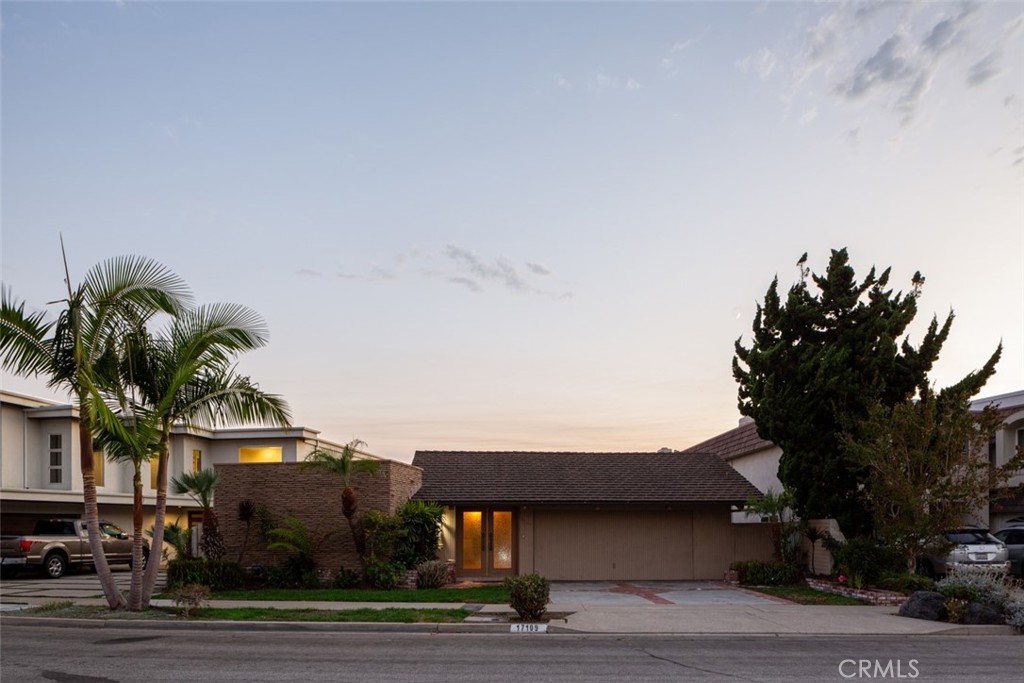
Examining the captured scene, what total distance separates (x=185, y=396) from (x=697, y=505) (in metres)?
15.8

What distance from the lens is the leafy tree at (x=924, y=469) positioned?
20562mm

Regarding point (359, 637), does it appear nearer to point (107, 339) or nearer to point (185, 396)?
point (185, 396)

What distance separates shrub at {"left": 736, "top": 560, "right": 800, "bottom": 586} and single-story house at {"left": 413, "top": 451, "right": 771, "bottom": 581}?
2352 millimetres

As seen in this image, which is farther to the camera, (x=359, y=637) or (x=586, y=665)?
(x=359, y=637)

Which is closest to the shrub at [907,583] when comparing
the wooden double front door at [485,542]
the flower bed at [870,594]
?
the flower bed at [870,594]

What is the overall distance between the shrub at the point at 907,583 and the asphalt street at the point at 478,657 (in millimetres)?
4812

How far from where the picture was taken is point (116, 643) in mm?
14281

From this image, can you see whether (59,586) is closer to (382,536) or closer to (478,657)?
(382,536)

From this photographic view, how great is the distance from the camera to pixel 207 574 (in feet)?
72.4

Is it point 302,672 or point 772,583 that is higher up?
point 302,672

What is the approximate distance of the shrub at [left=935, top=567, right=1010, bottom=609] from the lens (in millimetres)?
17188

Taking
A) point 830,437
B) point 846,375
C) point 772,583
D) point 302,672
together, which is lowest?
point 772,583

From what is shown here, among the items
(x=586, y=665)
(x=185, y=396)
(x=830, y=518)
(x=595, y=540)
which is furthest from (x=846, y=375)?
(x=185, y=396)

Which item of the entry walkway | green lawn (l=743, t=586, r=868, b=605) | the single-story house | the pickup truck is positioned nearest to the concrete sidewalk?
the entry walkway
